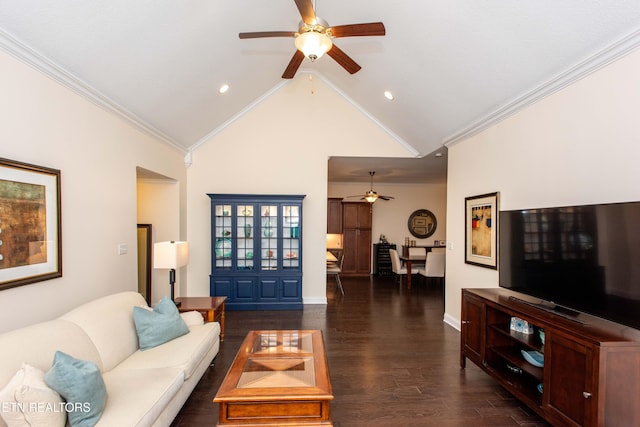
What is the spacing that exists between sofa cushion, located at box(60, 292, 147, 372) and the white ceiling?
1.85 metres

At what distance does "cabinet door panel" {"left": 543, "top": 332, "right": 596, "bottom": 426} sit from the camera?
1858 millimetres

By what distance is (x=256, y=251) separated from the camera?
5344 millimetres

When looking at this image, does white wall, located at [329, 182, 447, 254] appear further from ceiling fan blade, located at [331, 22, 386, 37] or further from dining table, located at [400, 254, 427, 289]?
ceiling fan blade, located at [331, 22, 386, 37]

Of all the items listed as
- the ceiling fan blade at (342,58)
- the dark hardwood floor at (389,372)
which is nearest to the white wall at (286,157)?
the dark hardwood floor at (389,372)

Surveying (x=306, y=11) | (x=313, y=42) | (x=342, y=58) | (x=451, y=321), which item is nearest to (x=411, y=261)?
(x=451, y=321)

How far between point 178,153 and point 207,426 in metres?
4.13

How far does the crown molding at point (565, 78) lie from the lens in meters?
2.14

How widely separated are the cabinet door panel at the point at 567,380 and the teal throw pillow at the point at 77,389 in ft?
9.15

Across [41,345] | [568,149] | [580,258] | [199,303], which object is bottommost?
[199,303]

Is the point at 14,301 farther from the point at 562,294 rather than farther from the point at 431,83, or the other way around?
the point at 431,83

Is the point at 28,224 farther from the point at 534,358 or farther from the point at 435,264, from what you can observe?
the point at 435,264

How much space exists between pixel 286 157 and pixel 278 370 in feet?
13.0

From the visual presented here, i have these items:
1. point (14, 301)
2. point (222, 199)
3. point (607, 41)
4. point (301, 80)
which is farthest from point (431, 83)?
point (14, 301)

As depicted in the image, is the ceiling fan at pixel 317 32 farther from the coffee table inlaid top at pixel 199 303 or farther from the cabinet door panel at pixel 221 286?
the cabinet door panel at pixel 221 286
